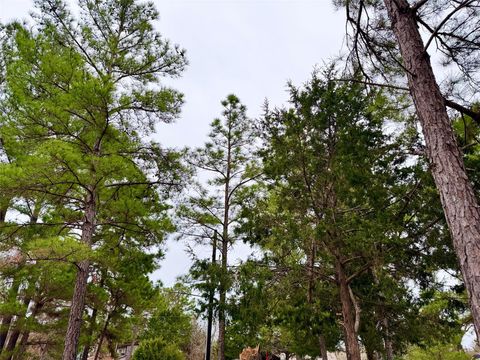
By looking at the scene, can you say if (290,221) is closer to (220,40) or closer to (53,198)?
(53,198)

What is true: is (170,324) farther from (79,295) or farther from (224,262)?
(79,295)

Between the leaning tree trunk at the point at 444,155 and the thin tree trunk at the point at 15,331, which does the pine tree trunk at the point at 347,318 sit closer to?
the leaning tree trunk at the point at 444,155

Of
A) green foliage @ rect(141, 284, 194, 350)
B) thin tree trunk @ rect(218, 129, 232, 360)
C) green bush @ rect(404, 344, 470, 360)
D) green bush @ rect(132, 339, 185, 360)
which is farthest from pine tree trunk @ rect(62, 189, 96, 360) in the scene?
green foliage @ rect(141, 284, 194, 350)

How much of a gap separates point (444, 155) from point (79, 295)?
6945 millimetres

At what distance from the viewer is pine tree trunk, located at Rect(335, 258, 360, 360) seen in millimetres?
7137

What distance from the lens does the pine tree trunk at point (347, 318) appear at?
7.14m

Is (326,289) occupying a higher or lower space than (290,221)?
lower

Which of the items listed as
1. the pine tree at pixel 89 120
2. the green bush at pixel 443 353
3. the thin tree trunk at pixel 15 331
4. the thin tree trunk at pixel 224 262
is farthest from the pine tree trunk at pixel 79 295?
the green bush at pixel 443 353

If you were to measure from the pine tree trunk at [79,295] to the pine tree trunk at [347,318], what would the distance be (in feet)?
18.9

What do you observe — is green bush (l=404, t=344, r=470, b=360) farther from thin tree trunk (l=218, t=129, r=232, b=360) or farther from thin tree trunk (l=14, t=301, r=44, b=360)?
thin tree trunk (l=14, t=301, r=44, b=360)

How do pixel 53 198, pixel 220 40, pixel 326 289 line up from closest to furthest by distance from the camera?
pixel 53 198, pixel 326 289, pixel 220 40

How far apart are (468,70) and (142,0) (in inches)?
302

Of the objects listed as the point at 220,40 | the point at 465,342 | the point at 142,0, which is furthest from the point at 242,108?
the point at 465,342

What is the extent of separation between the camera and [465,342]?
44.3 ft
